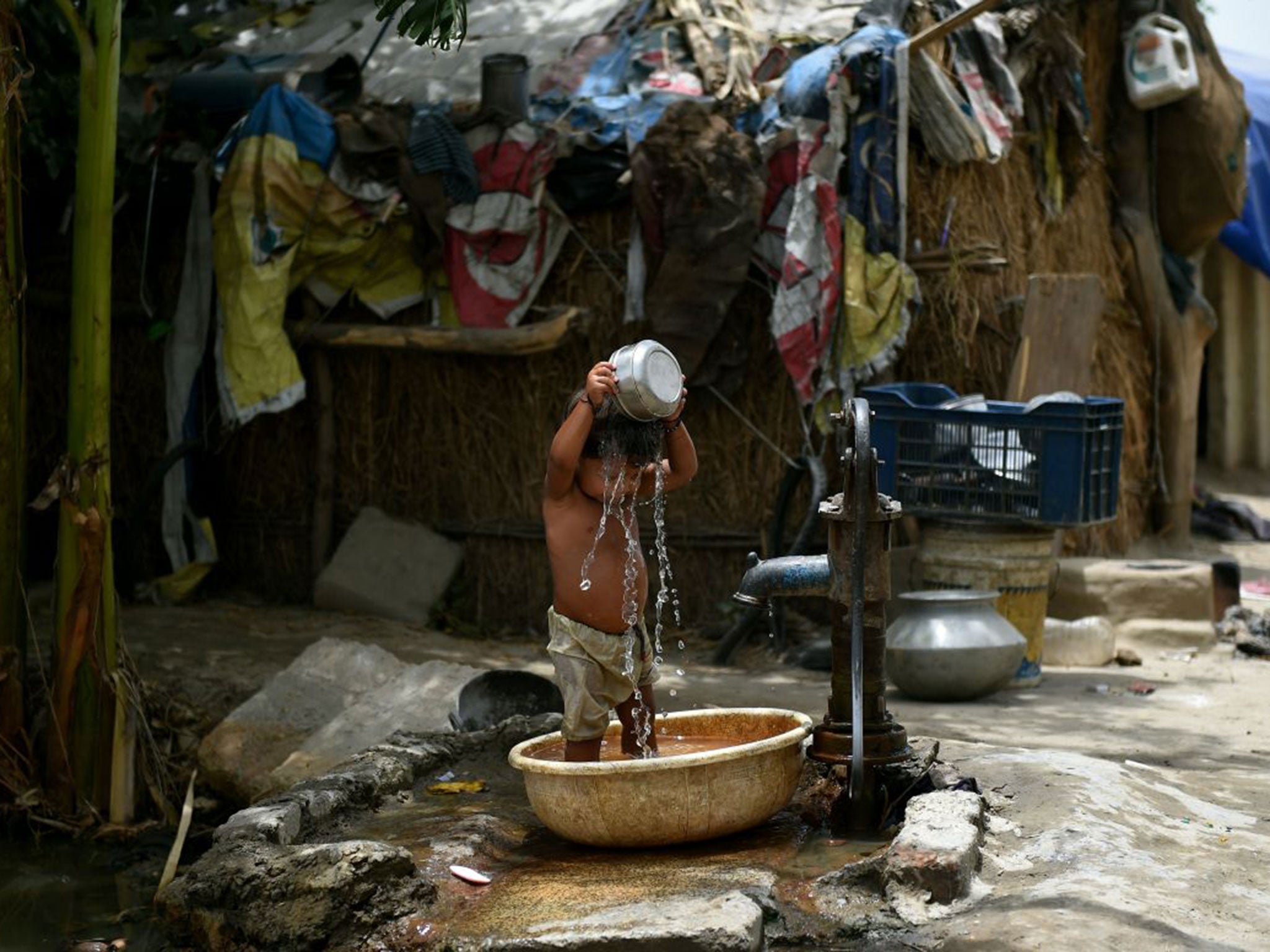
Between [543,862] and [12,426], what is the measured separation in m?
3.32

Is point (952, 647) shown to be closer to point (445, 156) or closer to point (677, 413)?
point (677, 413)

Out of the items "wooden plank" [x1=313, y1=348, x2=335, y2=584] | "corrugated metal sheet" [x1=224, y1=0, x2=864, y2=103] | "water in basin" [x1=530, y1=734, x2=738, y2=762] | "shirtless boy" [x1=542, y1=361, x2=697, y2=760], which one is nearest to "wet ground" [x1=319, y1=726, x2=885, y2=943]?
"water in basin" [x1=530, y1=734, x2=738, y2=762]

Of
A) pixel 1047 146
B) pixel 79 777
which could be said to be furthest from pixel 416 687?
pixel 1047 146

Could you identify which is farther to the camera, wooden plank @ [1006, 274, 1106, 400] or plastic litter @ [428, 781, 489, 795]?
wooden plank @ [1006, 274, 1106, 400]

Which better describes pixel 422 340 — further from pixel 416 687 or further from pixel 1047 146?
pixel 1047 146

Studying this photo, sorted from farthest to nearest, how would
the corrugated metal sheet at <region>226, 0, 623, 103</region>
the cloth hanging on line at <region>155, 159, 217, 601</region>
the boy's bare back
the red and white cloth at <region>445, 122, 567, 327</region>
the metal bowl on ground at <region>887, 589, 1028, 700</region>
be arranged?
the corrugated metal sheet at <region>226, 0, 623, 103</region>, the cloth hanging on line at <region>155, 159, 217, 601</region>, the red and white cloth at <region>445, 122, 567, 327</region>, the metal bowl on ground at <region>887, 589, 1028, 700</region>, the boy's bare back

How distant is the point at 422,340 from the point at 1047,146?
11.9 feet

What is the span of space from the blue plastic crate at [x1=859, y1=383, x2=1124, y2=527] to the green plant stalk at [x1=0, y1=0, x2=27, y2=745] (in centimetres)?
351

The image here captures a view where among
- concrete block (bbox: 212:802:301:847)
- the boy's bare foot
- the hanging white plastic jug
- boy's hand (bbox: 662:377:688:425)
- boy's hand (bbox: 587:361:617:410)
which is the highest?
the hanging white plastic jug

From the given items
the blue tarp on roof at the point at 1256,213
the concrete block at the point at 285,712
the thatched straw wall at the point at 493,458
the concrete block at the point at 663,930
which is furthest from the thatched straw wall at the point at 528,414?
the concrete block at the point at 663,930

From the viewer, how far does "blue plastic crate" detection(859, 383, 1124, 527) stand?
691 centimetres

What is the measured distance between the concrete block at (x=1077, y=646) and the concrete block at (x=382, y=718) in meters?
2.87

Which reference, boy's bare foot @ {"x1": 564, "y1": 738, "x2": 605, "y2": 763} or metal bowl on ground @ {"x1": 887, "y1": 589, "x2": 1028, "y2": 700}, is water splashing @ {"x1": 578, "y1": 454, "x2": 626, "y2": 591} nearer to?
boy's bare foot @ {"x1": 564, "y1": 738, "x2": 605, "y2": 763}

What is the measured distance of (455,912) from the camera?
3.90 metres
